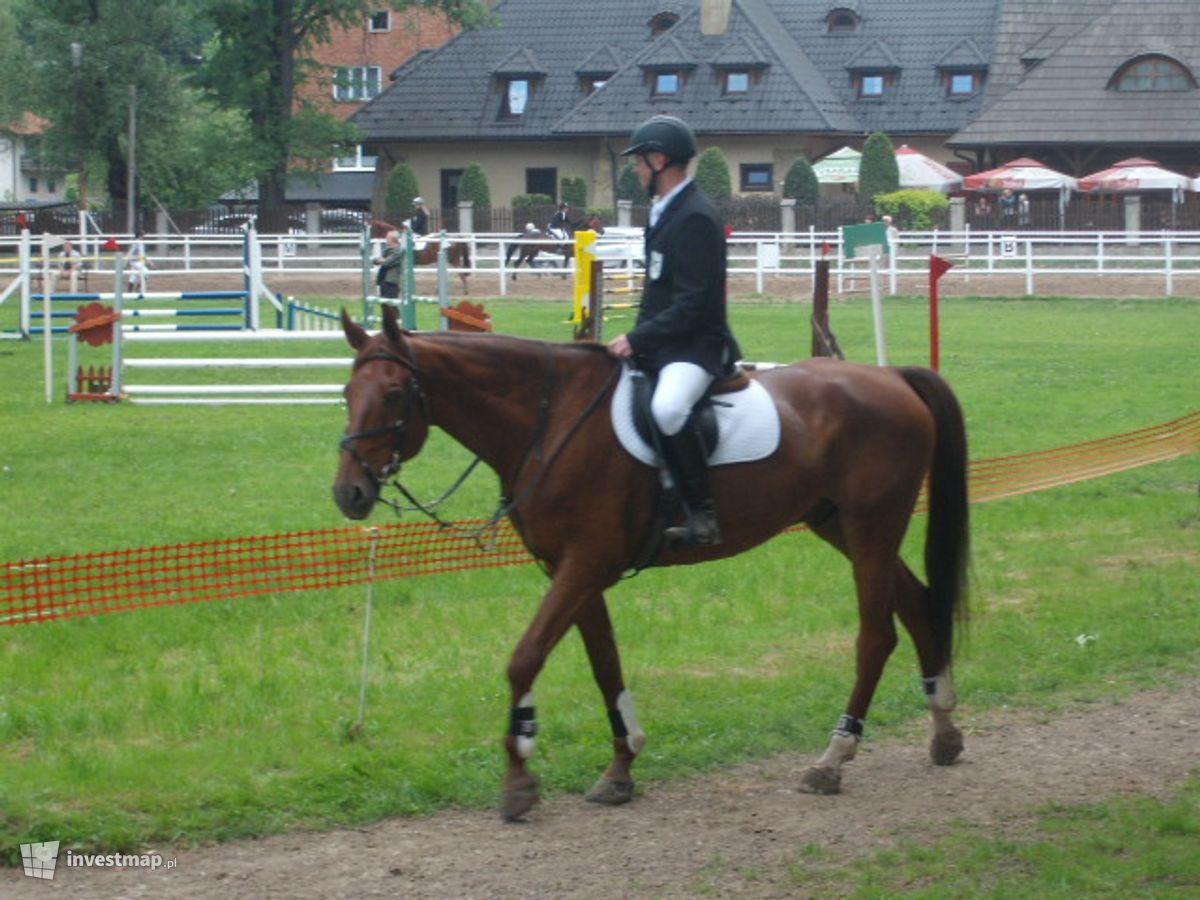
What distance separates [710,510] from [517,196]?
57.1 m

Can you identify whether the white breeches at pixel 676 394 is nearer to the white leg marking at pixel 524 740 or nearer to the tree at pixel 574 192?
the white leg marking at pixel 524 740

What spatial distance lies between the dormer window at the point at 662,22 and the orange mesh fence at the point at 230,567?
5830 centimetres

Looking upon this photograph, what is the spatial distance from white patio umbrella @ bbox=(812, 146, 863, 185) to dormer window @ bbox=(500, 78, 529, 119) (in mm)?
12347

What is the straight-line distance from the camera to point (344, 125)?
60.8 metres

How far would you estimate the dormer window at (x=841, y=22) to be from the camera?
228 ft

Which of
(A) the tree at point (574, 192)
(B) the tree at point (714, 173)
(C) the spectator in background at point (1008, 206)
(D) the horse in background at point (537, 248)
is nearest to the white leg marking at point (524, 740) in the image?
(D) the horse in background at point (537, 248)

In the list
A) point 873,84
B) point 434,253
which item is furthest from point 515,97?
point 434,253

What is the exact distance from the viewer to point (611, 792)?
24.1 feet

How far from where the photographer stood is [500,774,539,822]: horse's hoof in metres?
7.00

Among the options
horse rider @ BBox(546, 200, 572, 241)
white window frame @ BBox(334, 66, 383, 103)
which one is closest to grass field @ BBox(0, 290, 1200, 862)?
horse rider @ BBox(546, 200, 572, 241)

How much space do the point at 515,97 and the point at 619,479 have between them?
202 feet

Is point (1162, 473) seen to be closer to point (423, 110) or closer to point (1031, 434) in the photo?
point (1031, 434)

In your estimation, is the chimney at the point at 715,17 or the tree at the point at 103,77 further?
the chimney at the point at 715,17

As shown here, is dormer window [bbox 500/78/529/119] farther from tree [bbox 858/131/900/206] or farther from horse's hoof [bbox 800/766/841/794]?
horse's hoof [bbox 800/766/841/794]
